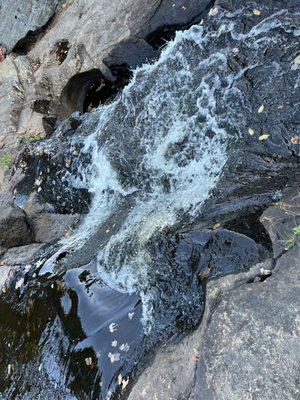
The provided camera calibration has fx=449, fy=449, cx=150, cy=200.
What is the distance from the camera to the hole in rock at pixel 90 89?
9.54 metres

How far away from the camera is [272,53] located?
6.71 meters

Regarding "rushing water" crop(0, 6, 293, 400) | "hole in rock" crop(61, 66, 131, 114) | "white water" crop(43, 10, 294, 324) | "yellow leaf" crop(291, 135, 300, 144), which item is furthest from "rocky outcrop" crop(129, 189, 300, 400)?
"hole in rock" crop(61, 66, 131, 114)

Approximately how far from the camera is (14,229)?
866 cm

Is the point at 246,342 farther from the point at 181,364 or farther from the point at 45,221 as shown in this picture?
the point at 45,221

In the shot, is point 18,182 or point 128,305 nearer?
point 128,305

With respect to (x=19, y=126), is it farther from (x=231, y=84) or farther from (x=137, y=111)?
(x=231, y=84)

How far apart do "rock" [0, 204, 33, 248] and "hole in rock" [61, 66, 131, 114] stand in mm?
3036

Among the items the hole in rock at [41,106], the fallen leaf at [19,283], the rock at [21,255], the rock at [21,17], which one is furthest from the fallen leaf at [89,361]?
the rock at [21,17]

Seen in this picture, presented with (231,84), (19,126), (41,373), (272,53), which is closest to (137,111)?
(231,84)

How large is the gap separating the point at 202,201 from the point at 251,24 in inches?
121

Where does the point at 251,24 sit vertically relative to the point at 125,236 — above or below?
above

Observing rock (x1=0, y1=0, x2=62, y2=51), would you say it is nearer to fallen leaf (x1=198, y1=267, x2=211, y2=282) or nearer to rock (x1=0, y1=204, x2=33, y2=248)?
rock (x1=0, y1=204, x2=33, y2=248)

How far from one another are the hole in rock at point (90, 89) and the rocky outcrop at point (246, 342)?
5.61 m

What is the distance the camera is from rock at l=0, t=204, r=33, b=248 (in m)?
8.60
